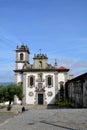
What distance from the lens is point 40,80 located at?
2018 inches

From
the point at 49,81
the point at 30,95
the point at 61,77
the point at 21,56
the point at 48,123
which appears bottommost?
the point at 48,123

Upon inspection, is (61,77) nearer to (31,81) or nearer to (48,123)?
(31,81)

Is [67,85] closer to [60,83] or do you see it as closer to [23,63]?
[60,83]

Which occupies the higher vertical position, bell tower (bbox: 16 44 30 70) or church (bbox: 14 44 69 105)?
bell tower (bbox: 16 44 30 70)

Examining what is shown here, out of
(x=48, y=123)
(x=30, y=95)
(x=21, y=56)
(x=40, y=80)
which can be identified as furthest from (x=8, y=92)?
(x=48, y=123)

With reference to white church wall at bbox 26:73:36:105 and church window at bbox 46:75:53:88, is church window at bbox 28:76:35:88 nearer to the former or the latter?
white church wall at bbox 26:73:36:105

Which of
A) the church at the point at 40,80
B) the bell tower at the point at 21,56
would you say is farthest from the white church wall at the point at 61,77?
the bell tower at the point at 21,56

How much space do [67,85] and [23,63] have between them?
9.04m

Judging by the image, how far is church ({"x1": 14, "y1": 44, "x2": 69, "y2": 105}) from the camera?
167ft

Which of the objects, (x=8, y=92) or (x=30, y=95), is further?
(x=30, y=95)

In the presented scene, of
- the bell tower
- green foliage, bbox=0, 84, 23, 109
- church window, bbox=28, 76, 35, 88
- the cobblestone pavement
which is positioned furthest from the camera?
the bell tower

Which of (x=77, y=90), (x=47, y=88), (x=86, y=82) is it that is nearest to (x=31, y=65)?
(x=47, y=88)

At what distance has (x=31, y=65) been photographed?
5197 centimetres

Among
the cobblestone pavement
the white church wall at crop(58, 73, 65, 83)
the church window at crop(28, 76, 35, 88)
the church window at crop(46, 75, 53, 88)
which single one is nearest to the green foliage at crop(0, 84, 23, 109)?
the church window at crop(28, 76, 35, 88)
